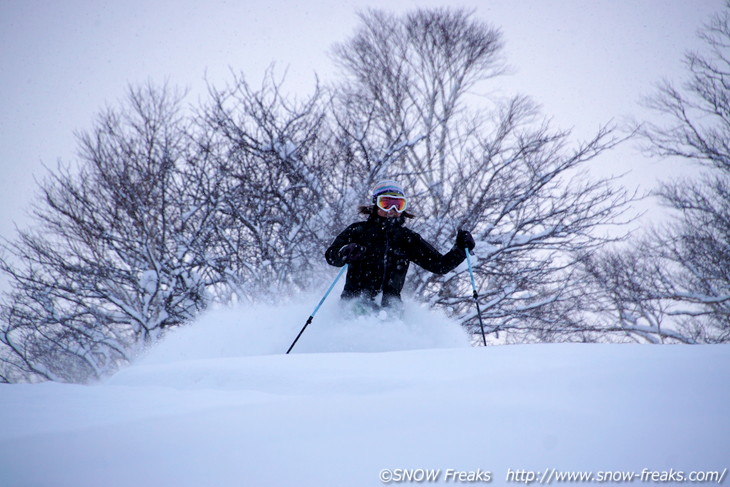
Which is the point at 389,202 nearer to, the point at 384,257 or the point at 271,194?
the point at 384,257

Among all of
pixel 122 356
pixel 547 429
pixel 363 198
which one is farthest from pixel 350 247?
pixel 122 356

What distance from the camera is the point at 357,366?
2137 millimetres

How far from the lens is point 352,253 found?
4.22 m

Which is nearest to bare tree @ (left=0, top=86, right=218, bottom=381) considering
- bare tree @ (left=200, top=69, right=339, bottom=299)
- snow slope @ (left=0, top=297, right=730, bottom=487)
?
bare tree @ (left=200, top=69, right=339, bottom=299)

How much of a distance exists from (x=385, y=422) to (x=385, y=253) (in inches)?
128

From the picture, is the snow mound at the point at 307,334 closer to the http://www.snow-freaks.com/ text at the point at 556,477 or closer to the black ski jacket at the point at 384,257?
the black ski jacket at the point at 384,257

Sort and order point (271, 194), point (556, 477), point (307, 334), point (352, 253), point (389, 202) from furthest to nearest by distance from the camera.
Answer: point (271, 194)
point (389, 202)
point (307, 334)
point (352, 253)
point (556, 477)

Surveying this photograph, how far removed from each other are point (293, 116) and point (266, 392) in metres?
7.47

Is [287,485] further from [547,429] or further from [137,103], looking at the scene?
[137,103]

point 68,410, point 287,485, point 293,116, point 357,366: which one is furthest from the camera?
point 293,116

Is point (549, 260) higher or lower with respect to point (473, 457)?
higher

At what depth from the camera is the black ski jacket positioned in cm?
461

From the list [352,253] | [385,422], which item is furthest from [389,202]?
[385,422]

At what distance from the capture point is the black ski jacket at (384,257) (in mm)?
4605
